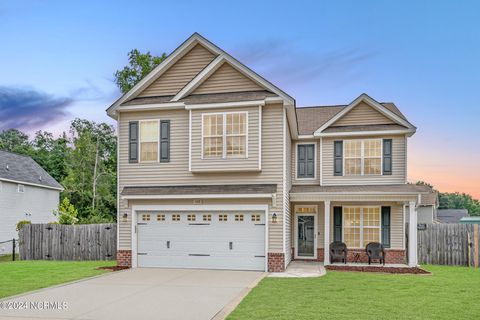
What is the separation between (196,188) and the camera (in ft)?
48.2

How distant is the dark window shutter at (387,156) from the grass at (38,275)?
12.1m

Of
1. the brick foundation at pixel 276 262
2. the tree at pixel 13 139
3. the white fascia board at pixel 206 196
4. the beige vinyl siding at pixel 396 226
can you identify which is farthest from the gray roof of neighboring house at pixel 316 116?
the tree at pixel 13 139

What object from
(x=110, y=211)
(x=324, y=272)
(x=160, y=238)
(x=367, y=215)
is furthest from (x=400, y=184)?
(x=110, y=211)

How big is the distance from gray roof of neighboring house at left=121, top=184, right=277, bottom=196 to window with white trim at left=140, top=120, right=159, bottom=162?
117cm

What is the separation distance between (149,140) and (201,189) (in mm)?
2835

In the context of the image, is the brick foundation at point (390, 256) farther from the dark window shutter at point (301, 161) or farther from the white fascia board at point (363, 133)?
the white fascia board at point (363, 133)

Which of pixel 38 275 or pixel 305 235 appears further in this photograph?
pixel 305 235

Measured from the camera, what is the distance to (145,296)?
961 centimetres

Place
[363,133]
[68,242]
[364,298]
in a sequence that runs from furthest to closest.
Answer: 1. [68,242]
2. [363,133]
3. [364,298]

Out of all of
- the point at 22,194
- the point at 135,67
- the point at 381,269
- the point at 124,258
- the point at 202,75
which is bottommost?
the point at 381,269

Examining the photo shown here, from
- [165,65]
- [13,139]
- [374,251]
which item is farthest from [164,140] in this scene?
[13,139]

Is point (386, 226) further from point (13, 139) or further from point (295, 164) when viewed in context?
point (13, 139)

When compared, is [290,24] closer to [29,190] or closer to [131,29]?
[131,29]

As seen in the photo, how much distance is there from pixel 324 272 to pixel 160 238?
6.11 meters
